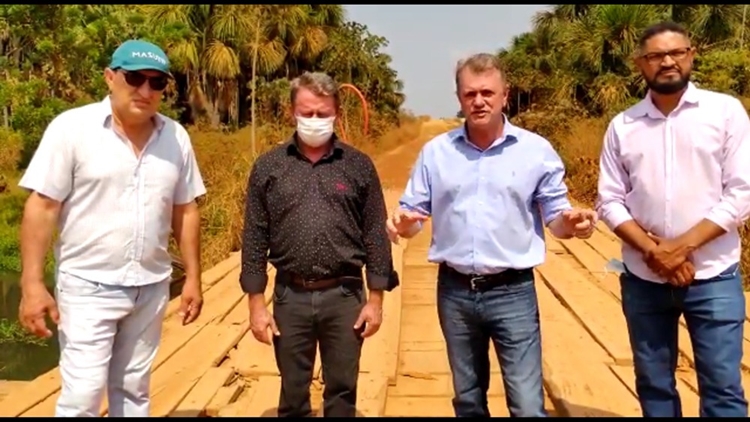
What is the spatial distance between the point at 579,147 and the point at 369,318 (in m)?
10.4

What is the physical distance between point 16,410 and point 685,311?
248 cm

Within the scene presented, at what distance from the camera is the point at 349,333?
292cm

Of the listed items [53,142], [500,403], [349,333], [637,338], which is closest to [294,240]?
[349,333]

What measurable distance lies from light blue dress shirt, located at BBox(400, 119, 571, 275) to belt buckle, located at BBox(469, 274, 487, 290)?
2cm

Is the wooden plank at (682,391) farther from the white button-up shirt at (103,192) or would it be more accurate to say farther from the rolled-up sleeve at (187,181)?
the white button-up shirt at (103,192)

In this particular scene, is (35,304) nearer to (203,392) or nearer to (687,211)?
(203,392)

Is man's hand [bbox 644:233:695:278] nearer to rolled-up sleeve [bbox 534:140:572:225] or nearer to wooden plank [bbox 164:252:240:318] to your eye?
rolled-up sleeve [bbox 534:140:572:225]

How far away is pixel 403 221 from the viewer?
2799 millimetres

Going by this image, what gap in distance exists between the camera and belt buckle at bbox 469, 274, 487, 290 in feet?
8.96

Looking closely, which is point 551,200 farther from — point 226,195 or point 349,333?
point 226,195

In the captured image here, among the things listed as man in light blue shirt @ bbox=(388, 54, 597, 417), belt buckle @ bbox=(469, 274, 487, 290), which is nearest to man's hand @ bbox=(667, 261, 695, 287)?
man in light blue shirt @ bbox=(388, 54, 597, 417)

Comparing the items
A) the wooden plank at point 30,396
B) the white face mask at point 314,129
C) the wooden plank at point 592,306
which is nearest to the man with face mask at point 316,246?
the white face mask at point 314,129

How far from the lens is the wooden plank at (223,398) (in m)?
3.58

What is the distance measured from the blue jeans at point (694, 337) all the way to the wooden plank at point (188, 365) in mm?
1820
